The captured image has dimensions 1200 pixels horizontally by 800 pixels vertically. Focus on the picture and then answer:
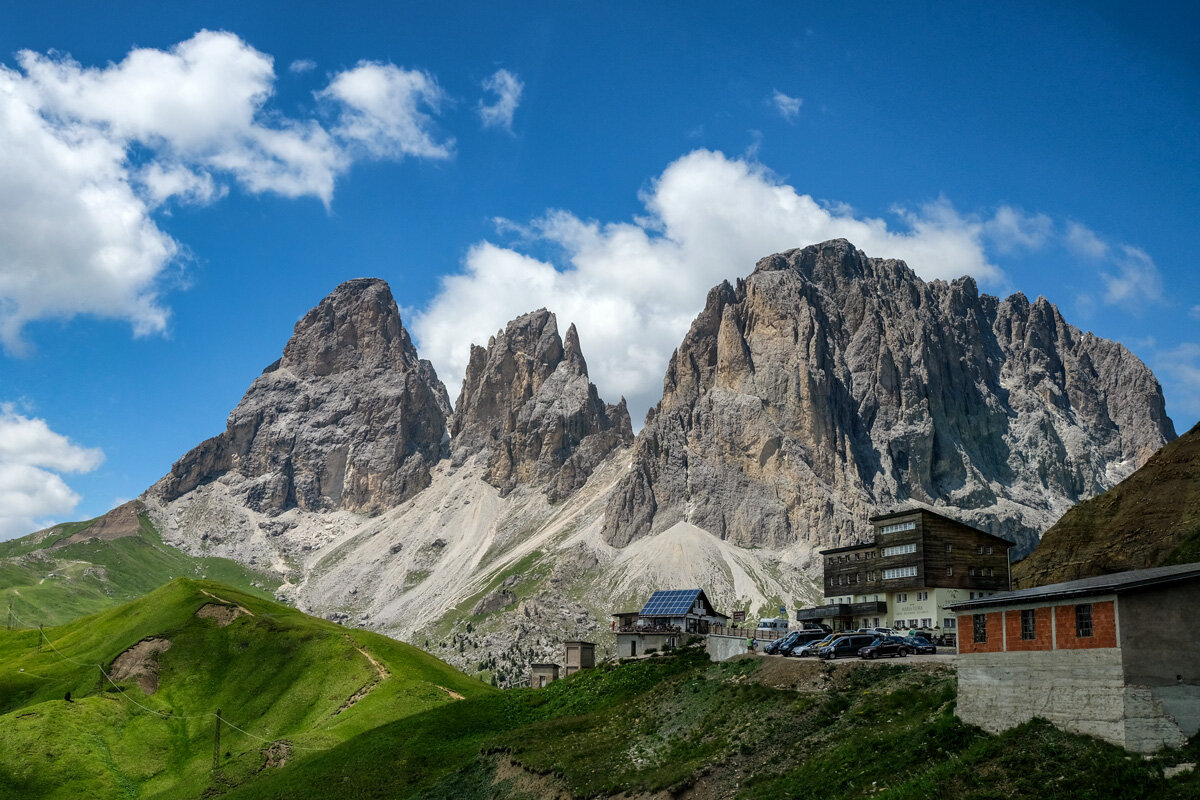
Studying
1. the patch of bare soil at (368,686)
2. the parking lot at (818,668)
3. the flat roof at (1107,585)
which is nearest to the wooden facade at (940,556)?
the parking lot at (818,668)

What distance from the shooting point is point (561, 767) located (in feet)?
180

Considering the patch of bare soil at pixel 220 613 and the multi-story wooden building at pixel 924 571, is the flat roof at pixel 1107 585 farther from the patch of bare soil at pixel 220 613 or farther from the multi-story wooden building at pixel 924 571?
the patch of bare soil at pixel 220 613

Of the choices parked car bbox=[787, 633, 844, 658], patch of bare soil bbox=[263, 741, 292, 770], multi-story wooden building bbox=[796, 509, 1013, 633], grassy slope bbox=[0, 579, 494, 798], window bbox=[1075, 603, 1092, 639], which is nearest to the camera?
window bbox=[1075, 603, 1092, 639]

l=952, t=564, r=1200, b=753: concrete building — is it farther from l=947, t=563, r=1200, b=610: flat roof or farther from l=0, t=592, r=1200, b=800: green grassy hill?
l=0, t=592, r=1200, b=800: green grassy hill

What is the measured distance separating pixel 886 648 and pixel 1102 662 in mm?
20724

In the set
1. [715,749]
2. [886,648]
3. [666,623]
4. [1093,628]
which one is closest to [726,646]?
[886,648]

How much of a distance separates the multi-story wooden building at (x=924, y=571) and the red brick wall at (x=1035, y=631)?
4830cm

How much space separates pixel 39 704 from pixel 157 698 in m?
10.9

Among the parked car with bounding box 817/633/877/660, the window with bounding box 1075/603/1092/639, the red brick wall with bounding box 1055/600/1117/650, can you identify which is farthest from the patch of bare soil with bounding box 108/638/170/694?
the window with bounding box 1075/603/1092/639

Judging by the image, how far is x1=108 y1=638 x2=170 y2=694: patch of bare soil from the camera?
108000mm

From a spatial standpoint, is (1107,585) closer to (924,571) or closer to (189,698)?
(924,571)

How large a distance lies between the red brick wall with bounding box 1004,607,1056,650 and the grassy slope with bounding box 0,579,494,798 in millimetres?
61232

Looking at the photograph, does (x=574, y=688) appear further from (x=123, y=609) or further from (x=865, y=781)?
(x=123, y=609)

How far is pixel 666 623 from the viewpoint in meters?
93.0
